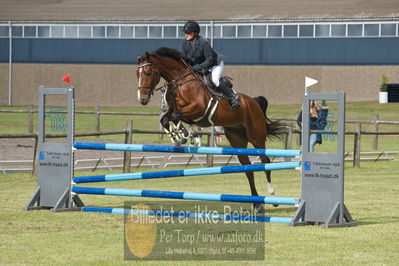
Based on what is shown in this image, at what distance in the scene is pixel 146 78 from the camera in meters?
11.3

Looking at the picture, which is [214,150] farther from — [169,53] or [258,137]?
[258,137]

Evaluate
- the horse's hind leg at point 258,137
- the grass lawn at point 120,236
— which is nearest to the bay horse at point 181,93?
the horse's hind leg at point 258,137

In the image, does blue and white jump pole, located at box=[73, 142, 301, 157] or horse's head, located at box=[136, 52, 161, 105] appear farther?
horse's head, located at box=[136, 52, 161, 105]

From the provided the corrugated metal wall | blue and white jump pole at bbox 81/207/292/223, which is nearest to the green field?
blue and white jump pole at bbox 81/207/292/223

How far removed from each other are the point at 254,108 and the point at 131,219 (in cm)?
283

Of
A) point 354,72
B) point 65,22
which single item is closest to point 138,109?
point 65,22

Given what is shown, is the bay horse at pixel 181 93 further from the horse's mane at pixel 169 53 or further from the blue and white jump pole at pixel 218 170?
the blue and white jump pole at pixel 218 170

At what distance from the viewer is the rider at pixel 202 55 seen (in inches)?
476

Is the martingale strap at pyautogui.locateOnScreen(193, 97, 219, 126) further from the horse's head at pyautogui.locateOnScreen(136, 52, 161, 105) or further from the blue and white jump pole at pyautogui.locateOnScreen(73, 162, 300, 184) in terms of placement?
the blue and white jump pole at pyautogui.locateOnScreen(73, 162, 300, 184)

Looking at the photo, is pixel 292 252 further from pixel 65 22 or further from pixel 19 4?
pixel 19 4

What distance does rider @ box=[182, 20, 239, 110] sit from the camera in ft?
39.7

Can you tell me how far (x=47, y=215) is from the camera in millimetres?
11734

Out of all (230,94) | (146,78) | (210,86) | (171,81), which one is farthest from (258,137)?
(146,78)

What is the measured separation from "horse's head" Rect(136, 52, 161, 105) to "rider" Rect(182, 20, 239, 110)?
2.67ft
